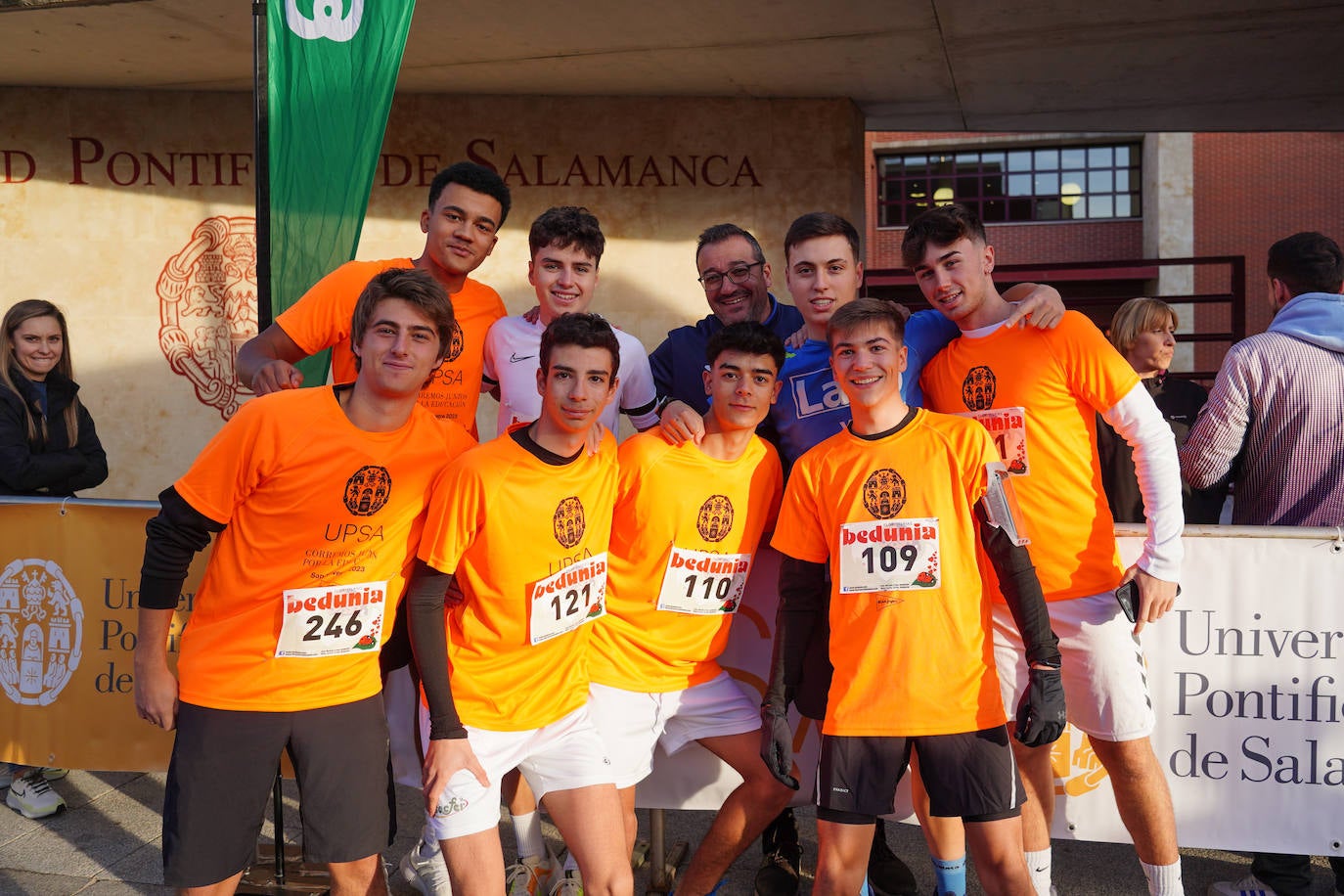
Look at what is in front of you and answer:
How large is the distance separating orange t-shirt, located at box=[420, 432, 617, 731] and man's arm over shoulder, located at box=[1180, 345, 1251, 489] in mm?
2229

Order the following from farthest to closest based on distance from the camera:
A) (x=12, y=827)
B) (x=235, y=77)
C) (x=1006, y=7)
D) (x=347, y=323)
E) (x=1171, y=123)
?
(x=1171, y=123) < (x=235, y=77) < (x=1006, y=7) < (x=12, y=827) < (x=347, y=323)

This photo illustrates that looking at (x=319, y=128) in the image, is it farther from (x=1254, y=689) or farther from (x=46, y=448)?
(x=1254, y=689)

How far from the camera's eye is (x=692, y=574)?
3193mm

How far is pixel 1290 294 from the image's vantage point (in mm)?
3807

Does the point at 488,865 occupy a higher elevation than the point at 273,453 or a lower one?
lower

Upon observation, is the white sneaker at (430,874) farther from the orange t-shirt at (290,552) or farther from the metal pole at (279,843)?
the orange t-shirt at (290,552)

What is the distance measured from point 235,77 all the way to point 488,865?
7021 mm

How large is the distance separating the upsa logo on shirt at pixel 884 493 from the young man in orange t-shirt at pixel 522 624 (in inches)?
31.7

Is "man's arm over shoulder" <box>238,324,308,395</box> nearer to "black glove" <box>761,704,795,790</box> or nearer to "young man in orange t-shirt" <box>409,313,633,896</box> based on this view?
"young man in orange t-shirt" <box>409,313,633,896</box>

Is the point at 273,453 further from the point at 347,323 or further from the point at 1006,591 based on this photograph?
the point at 1006,591

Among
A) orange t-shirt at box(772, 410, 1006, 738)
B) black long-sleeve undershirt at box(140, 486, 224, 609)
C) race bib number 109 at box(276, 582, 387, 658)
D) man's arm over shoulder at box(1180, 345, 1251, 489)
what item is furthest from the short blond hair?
black long-sleeve undershirt at box(140, 486, 224, 609)

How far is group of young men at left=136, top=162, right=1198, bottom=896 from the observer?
276 cm

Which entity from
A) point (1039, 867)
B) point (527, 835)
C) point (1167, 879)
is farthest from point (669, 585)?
point (1167, 879)

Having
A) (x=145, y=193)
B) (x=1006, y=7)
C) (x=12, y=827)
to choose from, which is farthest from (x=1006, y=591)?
(x=145, y=193)
